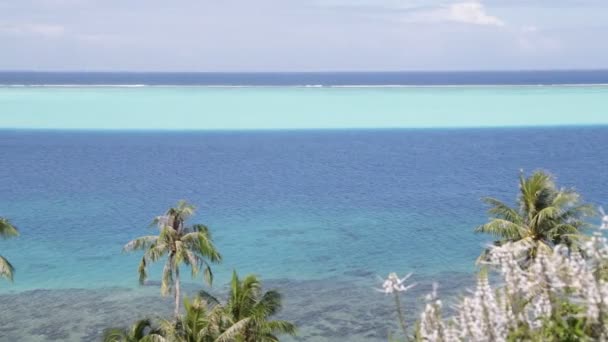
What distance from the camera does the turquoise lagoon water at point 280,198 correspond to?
35.5m

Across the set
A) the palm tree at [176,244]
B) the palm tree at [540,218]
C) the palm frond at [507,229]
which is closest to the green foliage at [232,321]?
the palm tree at [176,244]

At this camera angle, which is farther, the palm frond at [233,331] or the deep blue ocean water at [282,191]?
the deep blue ocean water at [282,191]

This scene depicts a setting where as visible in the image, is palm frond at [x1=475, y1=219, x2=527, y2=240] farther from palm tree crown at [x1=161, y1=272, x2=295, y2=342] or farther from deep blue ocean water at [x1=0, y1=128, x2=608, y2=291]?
deep blue ocean water at [x1=0, y1=128, x2=608, y2=291]

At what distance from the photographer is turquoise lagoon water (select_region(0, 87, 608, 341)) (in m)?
35.5

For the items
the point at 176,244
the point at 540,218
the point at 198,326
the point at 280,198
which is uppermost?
the point at 540,218

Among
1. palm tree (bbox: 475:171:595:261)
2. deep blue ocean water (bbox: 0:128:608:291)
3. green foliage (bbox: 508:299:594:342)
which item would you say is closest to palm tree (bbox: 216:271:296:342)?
palm tree (bbox: 475:171:595:261)

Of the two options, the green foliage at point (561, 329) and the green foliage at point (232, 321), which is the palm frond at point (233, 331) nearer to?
the green foliage at point (232, 321)

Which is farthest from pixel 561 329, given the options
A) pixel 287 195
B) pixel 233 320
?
pixel 287 195

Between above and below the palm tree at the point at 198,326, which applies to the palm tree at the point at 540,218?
above

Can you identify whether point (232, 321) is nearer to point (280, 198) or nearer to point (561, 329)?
point (561, 329)

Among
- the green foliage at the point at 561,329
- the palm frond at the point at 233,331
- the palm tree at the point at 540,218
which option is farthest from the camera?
the palm tree at the point at 540,218

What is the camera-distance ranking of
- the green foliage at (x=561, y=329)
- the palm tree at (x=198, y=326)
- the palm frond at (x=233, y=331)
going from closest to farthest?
1. the green foliage at (x=561, y=329)
2. the palm frond at (x=233, y=331)
3. the palm tree at (x=198, y=326)

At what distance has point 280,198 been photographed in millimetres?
59844

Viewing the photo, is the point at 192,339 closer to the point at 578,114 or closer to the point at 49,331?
the point at 49,331
